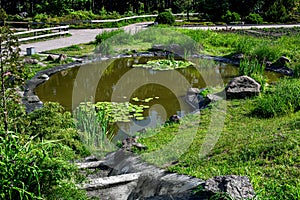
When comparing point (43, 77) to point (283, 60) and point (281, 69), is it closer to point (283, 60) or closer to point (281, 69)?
point (281, 69)

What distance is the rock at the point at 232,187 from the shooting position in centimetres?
360

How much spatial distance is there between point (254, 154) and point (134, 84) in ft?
21.3

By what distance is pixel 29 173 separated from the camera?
3422 mm

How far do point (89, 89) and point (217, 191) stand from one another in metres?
7.22

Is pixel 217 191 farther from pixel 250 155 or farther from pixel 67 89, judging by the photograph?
pixel 67 89

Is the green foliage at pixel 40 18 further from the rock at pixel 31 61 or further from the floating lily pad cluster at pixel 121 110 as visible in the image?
the floating lily pad cluster at pixel 121 110

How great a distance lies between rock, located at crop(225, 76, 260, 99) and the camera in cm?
871

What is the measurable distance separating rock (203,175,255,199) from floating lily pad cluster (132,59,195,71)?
9.29 meters

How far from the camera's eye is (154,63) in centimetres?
1359

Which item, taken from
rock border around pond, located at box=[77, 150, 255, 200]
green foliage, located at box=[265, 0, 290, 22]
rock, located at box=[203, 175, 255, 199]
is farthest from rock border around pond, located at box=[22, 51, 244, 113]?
green foliage, located at box=[265, 0, 290, 22]

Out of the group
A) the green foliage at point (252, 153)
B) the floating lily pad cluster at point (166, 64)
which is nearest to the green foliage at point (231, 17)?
the floating lily pad cluster at point (166, 64)

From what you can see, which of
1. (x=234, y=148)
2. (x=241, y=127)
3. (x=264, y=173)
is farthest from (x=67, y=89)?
(x=264, y=173)

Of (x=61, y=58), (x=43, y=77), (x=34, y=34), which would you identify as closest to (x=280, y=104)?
(x=43, y=77)

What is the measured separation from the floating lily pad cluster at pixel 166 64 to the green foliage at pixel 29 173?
31.2ft
